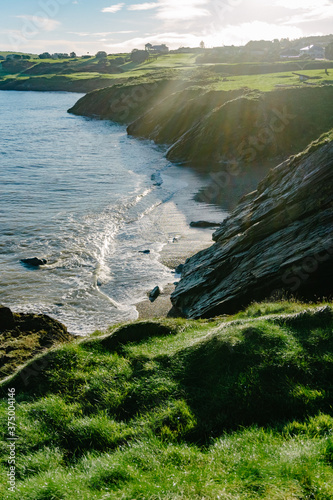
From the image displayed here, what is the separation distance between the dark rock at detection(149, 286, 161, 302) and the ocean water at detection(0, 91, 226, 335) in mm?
522

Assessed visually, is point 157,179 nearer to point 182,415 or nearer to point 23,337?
point 23,337

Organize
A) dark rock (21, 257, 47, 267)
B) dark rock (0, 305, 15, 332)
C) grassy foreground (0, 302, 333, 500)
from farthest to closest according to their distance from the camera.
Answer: dark rock (21, 257, 47, 267) < dark rock (0, 305, 15, 332) < grassy foreground (0, 302, 333, 500)

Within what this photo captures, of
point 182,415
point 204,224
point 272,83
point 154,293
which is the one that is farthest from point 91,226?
point 272,83

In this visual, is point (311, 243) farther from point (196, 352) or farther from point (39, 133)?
point (39, 133)

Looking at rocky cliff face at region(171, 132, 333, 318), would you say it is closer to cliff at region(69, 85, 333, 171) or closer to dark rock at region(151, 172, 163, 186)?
dark rock at region(151, 172, 163, 186)

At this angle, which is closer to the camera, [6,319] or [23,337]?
[23,337]

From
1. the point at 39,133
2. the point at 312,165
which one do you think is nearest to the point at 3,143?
the point at 39,133

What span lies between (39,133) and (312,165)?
7355 cm

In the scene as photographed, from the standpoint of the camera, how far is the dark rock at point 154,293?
21028mm

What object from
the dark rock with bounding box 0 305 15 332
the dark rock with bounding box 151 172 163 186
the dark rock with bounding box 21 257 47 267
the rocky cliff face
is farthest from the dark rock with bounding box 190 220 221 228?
the dark rock with bounding box 0 305 15 332

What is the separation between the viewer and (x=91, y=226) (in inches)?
1251

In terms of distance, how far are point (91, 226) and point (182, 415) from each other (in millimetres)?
24942

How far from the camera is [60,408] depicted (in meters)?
8.69

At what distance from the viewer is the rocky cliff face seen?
14.1 meters
